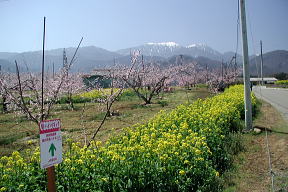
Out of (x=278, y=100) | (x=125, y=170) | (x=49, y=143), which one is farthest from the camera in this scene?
(x=278, y=100)

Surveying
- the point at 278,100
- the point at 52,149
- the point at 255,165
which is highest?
the point at 52,149

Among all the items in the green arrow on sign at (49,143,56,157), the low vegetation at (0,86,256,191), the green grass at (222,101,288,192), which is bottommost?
the green grass at (222,101,288,192)

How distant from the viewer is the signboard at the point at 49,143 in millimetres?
2482

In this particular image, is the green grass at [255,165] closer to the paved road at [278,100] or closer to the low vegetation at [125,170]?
the low vegetation at [125,170]

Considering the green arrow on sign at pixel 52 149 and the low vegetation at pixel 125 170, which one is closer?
the green arrow on sign at pixel 52 149

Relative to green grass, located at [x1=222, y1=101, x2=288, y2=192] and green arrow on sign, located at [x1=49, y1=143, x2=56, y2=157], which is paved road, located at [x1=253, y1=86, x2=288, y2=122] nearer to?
green grass, located at [x1=222, y1=101, x2=288, y2=192]

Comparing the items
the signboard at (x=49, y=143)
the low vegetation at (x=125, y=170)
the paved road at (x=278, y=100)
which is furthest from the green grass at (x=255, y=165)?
the signboard at (x=49, y=143)

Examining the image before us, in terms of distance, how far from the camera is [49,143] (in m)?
2.57

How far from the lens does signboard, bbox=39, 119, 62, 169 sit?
2.48 meters

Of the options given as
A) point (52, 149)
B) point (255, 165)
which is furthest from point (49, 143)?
point (255, 165)

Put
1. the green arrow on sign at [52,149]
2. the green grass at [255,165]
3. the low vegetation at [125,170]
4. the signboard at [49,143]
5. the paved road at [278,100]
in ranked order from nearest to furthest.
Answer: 1. the signboard at [49,143]
2. the green arrow on sign at [52,149]
3. the low vegetation at [125,170]
4. the green grass at [255,165]
5. the paved road at [278,100]

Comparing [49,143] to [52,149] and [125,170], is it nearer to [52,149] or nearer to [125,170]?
[52,149]

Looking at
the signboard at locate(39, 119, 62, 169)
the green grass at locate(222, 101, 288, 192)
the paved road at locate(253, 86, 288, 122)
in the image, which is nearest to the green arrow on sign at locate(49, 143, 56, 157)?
the signboard at locate(39, 119, 62, 169)

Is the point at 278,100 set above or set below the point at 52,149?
below
